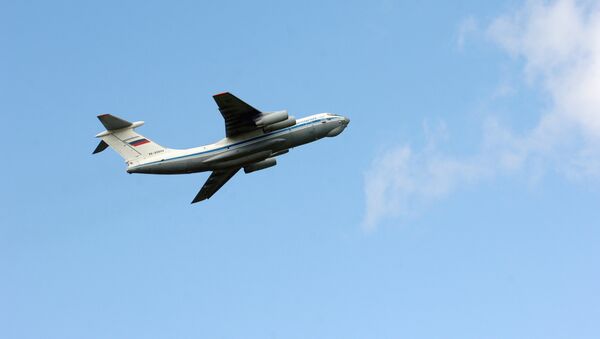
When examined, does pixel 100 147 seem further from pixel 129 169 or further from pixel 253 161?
pixel 253 161

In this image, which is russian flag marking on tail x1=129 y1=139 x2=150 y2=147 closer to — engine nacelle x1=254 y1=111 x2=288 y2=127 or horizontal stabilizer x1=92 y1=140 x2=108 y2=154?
horizontal stabilizer x1=92 y1=140 x2=108 y2=154

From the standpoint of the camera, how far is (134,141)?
39750mm

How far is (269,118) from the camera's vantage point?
39000 mm

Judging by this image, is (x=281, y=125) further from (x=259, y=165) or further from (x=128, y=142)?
(x=128, y=142)

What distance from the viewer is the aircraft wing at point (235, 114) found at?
123ft

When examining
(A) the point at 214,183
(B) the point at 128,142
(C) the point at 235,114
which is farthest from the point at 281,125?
(B) the point at 128,142

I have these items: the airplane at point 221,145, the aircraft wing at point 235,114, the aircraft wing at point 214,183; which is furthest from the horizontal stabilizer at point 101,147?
the aircraft wing at point 235,114

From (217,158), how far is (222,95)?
3159 mm

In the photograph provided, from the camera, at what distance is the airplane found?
128 ft

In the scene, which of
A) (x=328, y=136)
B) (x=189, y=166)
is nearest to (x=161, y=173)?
(x=189, y=166)

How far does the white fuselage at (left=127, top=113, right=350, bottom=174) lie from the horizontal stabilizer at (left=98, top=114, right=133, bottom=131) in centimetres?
153

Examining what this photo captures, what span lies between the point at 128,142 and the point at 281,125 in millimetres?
6141

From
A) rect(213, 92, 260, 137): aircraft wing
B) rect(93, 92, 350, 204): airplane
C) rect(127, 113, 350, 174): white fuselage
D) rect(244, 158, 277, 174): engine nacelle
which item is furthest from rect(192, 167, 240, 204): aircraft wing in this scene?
rect(213, 92, 260, 137): aircraft wing

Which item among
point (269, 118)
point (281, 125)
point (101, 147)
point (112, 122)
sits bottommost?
point (101, 147)
